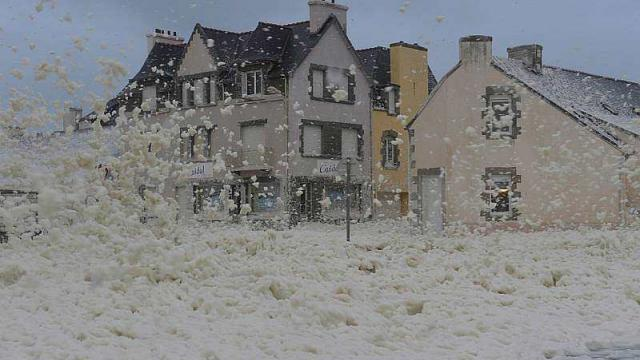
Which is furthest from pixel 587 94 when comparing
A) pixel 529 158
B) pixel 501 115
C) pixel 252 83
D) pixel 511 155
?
pixel 252 83

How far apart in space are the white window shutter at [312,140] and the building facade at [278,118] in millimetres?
40

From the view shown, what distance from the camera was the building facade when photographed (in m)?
33.8

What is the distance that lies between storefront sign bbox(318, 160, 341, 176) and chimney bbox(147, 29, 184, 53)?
1192 centimetres

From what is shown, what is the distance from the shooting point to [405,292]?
41.8 ft

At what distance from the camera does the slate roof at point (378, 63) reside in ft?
127

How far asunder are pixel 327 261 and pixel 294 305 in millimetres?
4116

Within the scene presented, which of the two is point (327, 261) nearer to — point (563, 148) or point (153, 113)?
point (563, 148)

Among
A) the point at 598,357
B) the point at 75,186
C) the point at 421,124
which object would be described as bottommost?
the point at 598,357

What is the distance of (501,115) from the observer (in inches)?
1081

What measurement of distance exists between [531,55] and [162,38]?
62.8 feet

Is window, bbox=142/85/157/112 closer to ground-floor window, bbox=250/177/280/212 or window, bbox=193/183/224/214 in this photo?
window, bbox=193/183/224/214

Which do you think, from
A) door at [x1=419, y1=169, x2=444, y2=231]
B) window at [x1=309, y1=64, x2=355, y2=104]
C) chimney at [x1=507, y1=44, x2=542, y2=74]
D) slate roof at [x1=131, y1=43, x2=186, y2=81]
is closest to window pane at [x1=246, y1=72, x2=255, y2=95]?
window at [x1=309, y1=64, x2=355, y2=104]

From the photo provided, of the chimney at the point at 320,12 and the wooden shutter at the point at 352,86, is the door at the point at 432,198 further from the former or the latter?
the chimney at the point at 320,12

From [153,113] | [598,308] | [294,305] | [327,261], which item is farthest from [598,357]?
[153,113]
